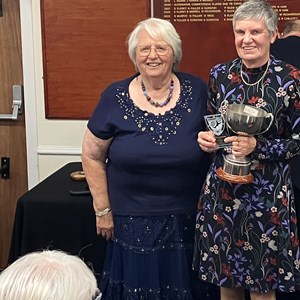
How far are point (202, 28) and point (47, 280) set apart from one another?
7.69 ft

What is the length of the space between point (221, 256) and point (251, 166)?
332mm

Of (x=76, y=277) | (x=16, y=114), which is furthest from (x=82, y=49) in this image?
(x=76, y=277)

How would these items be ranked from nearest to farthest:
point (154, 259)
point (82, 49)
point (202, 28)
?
1. point (154, 259)
2. point (202, 28)
3. point (82, 49)

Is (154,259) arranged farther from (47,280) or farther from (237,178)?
(47,280)

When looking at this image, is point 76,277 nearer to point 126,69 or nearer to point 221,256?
point 221,256

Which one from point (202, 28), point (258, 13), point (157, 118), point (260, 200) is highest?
point (258, 13)

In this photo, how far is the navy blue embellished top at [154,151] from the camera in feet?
6.84

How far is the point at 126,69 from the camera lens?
3.37 m

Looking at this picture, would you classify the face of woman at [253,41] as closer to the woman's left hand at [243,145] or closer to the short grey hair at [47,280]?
the woman's left hand at [243,145]

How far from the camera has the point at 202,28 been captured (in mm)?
3227

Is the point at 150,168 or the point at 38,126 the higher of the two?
the point at 150,168

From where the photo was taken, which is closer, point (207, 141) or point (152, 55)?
point (207, 141)

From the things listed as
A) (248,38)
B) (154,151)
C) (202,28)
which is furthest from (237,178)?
(202,28)

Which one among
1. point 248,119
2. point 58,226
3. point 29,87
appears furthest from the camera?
point 29,87
